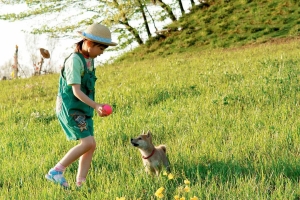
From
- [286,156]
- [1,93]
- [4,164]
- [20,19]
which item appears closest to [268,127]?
[286,156]

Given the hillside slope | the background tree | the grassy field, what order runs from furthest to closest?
1. the background tree
2. the hillside slope
3. the grassy field

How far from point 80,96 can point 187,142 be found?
6.18 ft

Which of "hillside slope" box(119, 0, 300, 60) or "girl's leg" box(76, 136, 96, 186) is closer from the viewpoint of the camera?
"girl's leg" box(76, 136, 96, 186)

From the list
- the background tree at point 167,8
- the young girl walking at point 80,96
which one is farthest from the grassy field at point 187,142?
the background tree at point 167,8

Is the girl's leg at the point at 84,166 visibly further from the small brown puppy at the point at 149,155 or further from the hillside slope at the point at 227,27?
the hillside slope at the point at 227,27

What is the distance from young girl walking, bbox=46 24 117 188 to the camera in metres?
4.70

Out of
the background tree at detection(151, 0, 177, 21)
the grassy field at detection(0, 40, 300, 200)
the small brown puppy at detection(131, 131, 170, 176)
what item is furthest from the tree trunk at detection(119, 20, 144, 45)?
the small brown puppy at detection(131, 131, 170, 176)

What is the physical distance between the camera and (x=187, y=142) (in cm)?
587

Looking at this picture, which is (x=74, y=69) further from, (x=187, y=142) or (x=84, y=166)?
A: (x=187, y=142)

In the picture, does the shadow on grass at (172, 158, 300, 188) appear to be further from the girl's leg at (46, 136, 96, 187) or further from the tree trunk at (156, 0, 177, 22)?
the tree trunk at (156, 0, 177, 22)

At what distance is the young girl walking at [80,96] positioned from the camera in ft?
15.4

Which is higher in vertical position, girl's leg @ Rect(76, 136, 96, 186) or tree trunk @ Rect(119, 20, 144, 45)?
girl's leg @ Rect(76, 136, 96, 186)

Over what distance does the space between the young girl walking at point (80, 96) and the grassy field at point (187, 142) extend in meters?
0.23

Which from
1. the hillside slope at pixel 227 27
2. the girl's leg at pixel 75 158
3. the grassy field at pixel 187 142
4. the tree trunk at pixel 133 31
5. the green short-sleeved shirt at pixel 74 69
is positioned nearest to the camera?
the grassy field at pixel 187 142
